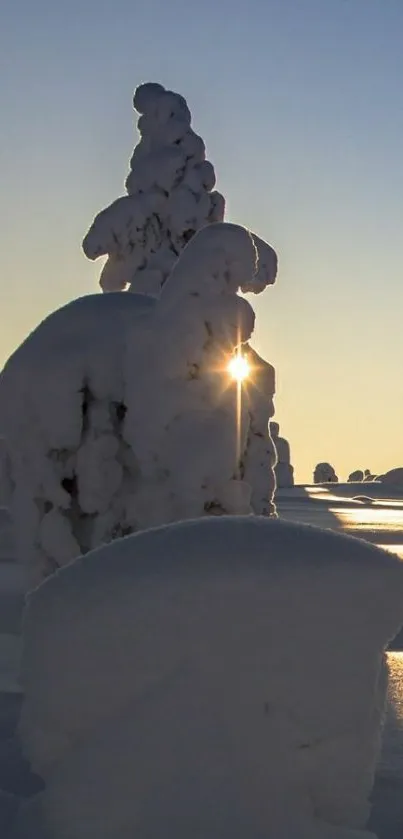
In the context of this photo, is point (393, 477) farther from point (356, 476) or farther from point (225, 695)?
point (225, 695)

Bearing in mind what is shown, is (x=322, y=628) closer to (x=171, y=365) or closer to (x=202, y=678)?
(x=202, y=678)

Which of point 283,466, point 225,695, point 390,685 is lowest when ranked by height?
point 390,685

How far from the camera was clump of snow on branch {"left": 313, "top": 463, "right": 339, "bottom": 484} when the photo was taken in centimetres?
4962

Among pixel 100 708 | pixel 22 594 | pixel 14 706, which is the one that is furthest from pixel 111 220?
pixel 100 708

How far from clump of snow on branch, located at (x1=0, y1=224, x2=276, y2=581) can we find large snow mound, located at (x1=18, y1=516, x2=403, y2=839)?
5961mm

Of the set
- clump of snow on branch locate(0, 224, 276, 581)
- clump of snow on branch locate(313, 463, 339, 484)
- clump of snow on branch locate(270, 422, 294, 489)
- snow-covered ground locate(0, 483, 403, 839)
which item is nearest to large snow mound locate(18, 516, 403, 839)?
snow-covered ground locate(0, 483, 403, 839)

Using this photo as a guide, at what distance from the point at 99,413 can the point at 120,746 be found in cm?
699

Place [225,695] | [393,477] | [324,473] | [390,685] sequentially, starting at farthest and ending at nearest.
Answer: [324,473] → [393,477] → [390,685] → [225,695]

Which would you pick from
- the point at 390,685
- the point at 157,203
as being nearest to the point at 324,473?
the point at 157,203

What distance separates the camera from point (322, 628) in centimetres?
402

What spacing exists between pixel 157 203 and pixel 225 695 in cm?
1799

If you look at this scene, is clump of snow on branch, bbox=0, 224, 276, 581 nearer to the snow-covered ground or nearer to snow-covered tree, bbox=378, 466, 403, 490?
the snow-covered ground

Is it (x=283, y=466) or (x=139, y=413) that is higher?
(x=283, y=466)

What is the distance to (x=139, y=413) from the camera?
34.3ft
